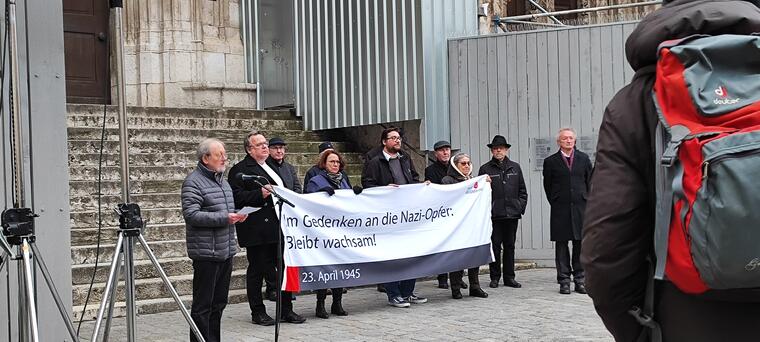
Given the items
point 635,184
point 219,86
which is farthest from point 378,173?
point 635,184

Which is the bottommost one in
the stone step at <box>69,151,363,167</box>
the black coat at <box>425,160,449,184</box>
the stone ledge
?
the black coat at <box>425,160,449,184</box>

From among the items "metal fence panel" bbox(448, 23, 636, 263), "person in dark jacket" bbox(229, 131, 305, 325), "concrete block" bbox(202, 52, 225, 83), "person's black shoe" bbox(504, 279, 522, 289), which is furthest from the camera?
"concrete block" bbox(202, 52, 225, 83)

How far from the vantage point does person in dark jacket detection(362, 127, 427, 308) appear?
10812mm

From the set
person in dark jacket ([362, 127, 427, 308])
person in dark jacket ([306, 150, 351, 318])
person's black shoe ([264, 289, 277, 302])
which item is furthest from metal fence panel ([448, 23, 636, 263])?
person's black shoe ([264, 289, 277, 302])

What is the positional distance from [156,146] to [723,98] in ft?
38.2

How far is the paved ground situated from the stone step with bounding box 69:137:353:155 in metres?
3.52

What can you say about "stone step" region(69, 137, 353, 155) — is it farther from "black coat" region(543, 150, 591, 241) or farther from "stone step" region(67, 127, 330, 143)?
"black coat" region(543, 150, 591, 241)

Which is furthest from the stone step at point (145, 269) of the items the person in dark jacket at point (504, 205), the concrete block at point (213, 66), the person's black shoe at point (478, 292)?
the concrete block at point (213, 66)

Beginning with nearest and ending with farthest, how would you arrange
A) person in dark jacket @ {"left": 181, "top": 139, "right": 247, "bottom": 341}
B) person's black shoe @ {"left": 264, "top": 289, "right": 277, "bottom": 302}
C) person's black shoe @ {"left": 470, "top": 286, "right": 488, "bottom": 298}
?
person in dark jacket @ {"left": 181, "top": 139, "right": 247, "bottom": 341} → person's black shoe @ {"left": 264, "top": 289, "right": 277, "bottom": 302} → person's black shoe @ {"left": 470, "top": 286, "right": 488, "bottom": 298}

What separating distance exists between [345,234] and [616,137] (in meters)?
7.15

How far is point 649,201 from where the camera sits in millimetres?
2959

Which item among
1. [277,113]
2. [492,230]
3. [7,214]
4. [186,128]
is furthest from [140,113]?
[7,214]

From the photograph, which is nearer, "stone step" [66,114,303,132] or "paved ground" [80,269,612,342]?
"paved ground" [80,269,612,342]

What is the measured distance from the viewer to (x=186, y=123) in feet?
48.5
